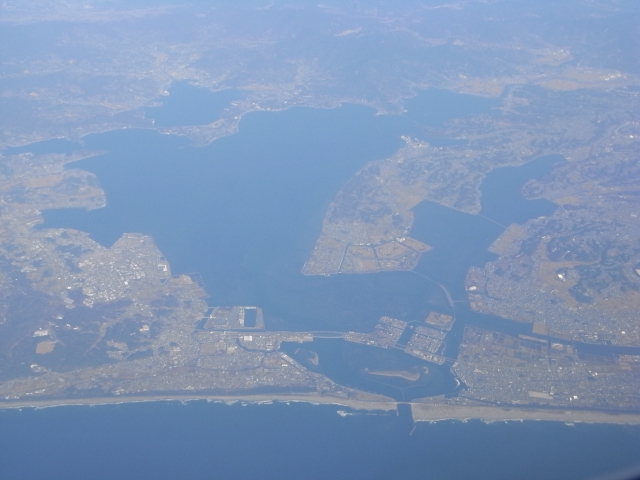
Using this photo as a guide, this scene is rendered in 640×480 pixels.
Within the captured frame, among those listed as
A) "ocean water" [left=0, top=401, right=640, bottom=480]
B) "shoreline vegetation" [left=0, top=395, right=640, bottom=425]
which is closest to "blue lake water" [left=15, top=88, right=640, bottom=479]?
"ocean water" [left=0, top=401, right=640, bottom=480]

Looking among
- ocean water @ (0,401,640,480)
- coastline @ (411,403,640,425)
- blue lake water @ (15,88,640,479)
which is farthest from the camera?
coastline @ (411,403,640,425)

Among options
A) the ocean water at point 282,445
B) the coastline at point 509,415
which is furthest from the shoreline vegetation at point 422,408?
the ocean water at point 282,445

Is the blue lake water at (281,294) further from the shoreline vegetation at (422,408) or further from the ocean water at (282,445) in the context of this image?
the shoreline vegetation at (422,408)

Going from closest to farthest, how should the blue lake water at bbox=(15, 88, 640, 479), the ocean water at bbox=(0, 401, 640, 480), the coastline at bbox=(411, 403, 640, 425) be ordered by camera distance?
the ocean water at bbox=(0, 401, 640, 480)
the blue lake water at bbox=(15, 88, 640, 479)
the coastline at bbox=(411, 403, 640, 425)

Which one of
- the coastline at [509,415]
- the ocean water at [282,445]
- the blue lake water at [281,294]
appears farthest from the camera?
the coastline at [509,415]

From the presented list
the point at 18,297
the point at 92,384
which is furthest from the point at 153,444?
the point at 18,297

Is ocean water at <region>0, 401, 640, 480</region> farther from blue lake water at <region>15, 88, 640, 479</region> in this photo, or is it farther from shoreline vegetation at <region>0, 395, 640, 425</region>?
shoreline vegetation at <region>0, 395, 640, 425</region>
